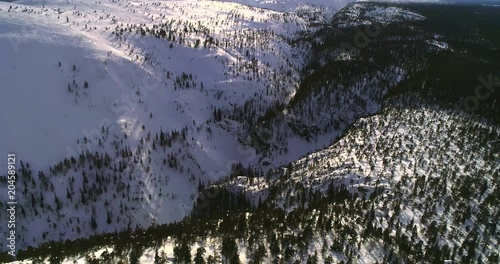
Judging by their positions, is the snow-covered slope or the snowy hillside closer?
the snowy hillside

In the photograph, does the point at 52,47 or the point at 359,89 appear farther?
the point at 359,89

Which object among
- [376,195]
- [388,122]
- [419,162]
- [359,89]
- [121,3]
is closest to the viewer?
[376,195]

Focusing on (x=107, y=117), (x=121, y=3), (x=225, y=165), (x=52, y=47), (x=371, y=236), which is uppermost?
(x=121, y=3)

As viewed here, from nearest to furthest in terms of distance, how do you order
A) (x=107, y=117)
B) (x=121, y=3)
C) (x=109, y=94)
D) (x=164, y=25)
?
(x=107, y=117)
(x=109, y=94)
(x=164, y=25)
(x=121, y=3)

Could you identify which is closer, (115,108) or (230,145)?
(115,108)

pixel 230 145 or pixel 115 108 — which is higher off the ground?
pixel 115 108

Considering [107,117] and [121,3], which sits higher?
[121,3]

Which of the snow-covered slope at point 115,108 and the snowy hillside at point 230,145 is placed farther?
the snow-covered slope at point 115,108

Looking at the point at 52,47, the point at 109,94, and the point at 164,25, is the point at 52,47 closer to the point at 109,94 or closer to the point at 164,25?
the point at 109,94

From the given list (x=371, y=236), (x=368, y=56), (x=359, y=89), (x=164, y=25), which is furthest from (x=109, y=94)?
(x=368, y=56)
